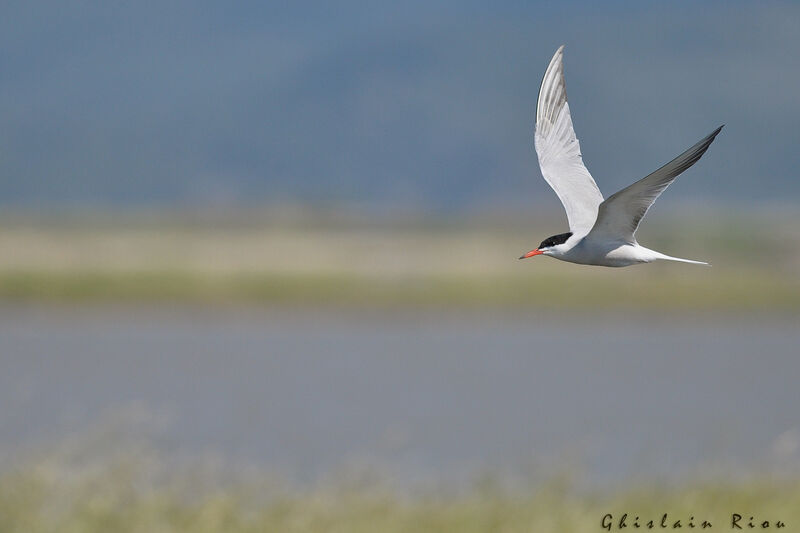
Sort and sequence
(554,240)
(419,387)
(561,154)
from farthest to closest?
(419,387), (561,154), (554,240)

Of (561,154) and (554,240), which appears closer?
(554,240)

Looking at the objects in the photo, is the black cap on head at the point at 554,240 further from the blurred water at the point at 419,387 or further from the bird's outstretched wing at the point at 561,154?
the blurred water at the point at 419,387

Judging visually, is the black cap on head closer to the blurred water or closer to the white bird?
the white bird

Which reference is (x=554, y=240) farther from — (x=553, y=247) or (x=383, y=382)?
(x=383, y=382)

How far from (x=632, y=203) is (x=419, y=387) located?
17621 mm

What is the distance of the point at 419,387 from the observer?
2050 cm

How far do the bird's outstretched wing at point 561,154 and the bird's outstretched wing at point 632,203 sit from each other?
0.70 ft

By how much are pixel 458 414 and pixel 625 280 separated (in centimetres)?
1878

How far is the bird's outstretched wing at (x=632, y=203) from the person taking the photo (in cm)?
293

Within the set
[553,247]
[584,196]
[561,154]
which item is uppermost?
[561,154]

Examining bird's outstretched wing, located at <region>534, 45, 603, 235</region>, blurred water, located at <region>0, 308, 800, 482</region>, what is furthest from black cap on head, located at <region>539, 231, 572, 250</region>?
blurred water, located at <region>0, 308, 800, 482</region>

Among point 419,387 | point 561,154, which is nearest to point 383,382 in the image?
point 419,387

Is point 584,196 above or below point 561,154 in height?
below

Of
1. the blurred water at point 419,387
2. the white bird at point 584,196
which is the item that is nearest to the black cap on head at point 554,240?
the white bird at point 584,196
